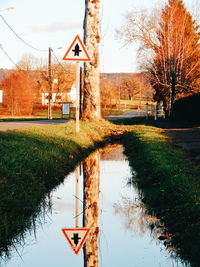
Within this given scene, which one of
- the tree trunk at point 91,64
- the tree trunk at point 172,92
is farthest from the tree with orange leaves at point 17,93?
the tree trunk at point 91,64

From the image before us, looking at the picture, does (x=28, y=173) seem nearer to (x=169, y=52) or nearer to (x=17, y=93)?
(x=169, y=52)

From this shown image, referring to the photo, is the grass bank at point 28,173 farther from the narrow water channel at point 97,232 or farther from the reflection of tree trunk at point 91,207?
the reflection of tree trunk at point 91,207

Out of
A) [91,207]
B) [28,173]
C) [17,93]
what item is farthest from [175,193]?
[17,93]

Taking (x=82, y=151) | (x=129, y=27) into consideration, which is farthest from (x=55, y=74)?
(x=82, y=151)

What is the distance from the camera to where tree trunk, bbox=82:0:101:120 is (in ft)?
63.0

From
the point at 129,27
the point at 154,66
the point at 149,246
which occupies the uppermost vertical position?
the point at 129,27

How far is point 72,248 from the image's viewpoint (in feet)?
14.0

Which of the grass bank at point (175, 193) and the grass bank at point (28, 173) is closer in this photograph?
the grass bank at point (175, 193)

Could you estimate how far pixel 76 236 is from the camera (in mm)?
4605

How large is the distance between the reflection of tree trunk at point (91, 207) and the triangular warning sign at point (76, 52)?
11.6ft

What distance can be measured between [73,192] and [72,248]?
2628mm

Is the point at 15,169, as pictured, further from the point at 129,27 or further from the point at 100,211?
the point at 129,27

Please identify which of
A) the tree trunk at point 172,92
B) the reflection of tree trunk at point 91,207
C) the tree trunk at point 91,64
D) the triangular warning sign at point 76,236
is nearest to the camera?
the reflection of tree trunk at point 91,207

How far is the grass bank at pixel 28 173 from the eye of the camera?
488cm
